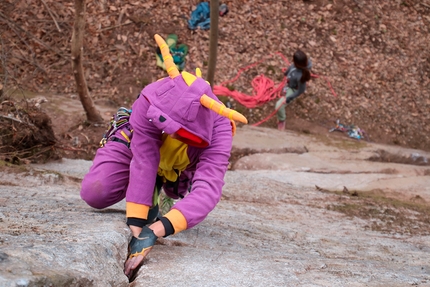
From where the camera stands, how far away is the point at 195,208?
8.14ft

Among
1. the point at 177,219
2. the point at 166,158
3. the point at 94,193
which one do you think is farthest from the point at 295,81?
the point at 177,219

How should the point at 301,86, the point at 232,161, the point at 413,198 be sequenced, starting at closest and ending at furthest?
the point at 413,198 < the point at 232,161 < the point at 301,86

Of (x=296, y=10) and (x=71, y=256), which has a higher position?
(x=296, y=10)

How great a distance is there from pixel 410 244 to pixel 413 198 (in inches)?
83.2

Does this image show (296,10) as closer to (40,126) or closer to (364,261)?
(40,126)

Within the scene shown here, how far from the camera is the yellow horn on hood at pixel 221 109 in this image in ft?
7.66

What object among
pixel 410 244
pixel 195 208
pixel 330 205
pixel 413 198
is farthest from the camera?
pixel 413 198

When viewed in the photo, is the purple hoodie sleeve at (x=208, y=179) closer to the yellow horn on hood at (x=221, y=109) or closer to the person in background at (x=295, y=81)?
the yellow horn on hood at (x=221, y=109)

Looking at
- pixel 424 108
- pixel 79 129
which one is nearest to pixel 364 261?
pixel 79 129

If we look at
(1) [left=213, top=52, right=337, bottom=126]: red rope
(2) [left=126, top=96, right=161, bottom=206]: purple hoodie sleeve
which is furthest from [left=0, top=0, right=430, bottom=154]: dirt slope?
(2) [left=126, top=96, right=161, bottom=206]: purple hoodie sleeve

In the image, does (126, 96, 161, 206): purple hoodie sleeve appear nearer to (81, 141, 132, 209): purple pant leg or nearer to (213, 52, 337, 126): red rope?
(81, 141, 132, 209): purple pant leg

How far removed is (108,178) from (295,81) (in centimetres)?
580

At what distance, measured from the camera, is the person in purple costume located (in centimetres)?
242

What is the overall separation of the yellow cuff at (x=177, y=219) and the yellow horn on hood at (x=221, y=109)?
54 cm
